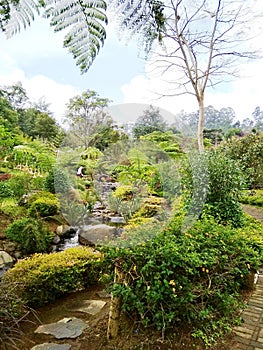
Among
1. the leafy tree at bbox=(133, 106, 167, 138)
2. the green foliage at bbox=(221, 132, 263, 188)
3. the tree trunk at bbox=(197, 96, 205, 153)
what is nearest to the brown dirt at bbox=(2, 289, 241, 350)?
the leafy tree at bbox=(133, 106, 167, 138)

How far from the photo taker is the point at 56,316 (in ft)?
9.53

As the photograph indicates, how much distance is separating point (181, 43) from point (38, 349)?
326 inches

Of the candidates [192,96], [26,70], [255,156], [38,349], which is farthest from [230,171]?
[192,96]

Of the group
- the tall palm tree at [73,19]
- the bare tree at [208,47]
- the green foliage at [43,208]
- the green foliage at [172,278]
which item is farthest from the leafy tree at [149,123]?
the bare tree at [208,47]

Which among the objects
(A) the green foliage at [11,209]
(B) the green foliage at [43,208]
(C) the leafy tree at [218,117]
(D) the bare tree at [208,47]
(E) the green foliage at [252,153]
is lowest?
(A) the green foliage at [11,209]

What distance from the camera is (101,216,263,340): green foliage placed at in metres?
2.06

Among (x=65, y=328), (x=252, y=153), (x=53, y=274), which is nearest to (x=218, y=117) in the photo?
(x=252, y=153)

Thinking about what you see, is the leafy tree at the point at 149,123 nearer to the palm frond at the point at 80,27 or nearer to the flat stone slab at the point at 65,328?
the palm frond at the point at 80,27

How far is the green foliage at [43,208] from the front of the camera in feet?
18.1

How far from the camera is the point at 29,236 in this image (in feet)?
14.9

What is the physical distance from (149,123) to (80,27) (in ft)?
5.22

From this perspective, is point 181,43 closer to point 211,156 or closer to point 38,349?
point 211,156

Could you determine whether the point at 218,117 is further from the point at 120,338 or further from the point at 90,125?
the point at 90,125

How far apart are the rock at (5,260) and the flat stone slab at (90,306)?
1599 millimetres
